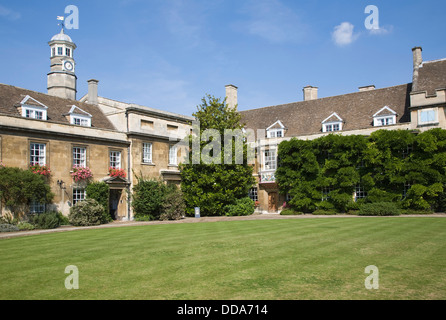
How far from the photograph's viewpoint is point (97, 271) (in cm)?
798

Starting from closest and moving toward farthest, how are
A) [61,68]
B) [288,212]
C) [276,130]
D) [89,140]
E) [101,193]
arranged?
[101,193] → [89,140] → [288,212] → [276,130] → [61,68]

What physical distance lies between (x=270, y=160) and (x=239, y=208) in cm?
611

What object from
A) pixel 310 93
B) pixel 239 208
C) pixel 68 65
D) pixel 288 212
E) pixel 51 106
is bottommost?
pixel 288 212

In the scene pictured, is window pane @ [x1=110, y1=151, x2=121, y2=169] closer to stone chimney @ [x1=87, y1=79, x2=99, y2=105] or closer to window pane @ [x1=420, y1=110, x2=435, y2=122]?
stone chimney @ [x1=87, y1=79, x2=99, y2=105]

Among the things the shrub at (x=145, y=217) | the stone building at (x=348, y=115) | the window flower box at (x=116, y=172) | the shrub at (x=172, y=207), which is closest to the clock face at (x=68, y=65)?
the stone building at (x=348, y=115)

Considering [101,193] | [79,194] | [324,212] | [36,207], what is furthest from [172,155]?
[324,212]

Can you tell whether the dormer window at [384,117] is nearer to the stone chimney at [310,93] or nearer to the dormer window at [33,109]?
the stone chimney at [310,93]

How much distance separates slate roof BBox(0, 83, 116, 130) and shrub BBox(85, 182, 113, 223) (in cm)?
457

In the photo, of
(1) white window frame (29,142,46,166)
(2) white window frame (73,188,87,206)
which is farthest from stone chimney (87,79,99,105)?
(2) white window frame (73,188,87,206)

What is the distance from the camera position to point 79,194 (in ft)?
82.3

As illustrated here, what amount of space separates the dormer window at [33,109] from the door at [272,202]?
1895cm

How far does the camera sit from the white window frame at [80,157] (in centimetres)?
2511

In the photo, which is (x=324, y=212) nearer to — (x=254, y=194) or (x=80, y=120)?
(x=254, y=194)

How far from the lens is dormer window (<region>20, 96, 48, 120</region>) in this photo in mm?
23727
